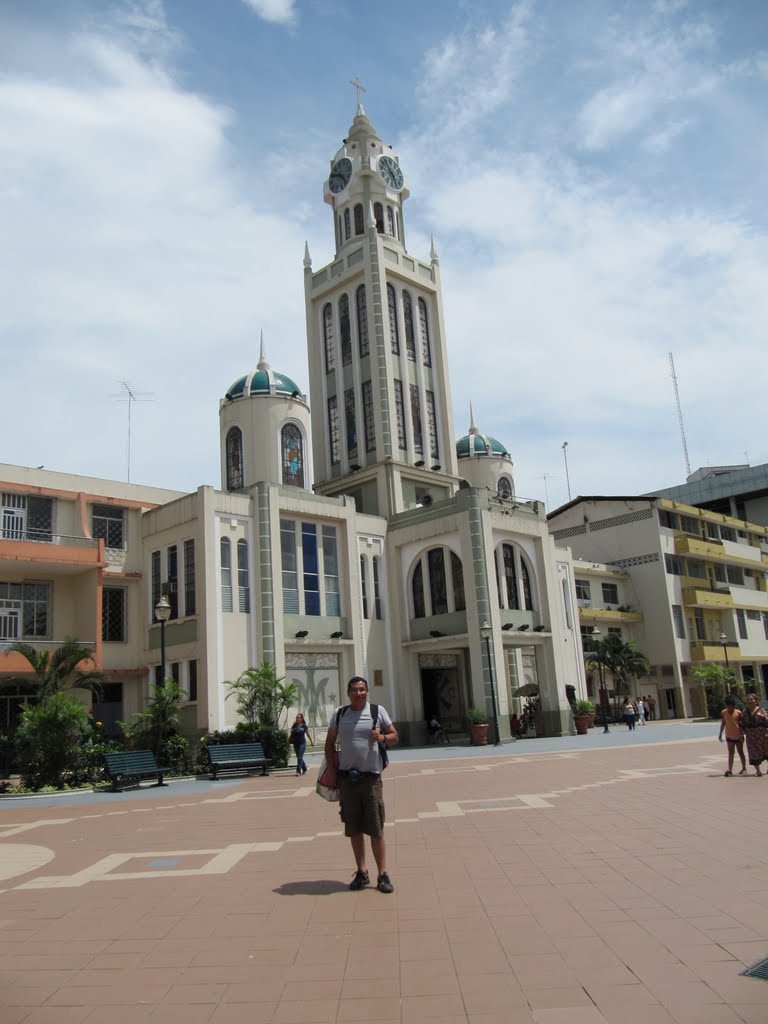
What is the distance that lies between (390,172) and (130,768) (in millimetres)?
31423

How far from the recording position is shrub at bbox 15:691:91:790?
18.3 m

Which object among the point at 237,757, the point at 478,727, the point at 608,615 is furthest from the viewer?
the point at 608,615

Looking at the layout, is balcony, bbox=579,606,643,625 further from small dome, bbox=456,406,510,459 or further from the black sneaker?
the black sneaker

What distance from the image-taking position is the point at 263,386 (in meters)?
34.6

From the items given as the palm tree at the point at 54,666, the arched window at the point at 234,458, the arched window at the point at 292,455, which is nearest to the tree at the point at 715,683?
the arched window at the point at 292,455

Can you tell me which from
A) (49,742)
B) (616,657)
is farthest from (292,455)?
(616,657)

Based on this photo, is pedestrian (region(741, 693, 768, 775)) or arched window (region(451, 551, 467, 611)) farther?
arched window (region(451, 551, 467, 611))

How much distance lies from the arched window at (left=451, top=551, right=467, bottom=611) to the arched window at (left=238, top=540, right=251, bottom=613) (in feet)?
25.9

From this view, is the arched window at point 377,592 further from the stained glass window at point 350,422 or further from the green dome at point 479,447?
the green dome at point 479,447

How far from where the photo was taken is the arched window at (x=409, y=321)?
3722 centimetres

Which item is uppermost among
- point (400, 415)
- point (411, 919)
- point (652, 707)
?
point (400, 415)

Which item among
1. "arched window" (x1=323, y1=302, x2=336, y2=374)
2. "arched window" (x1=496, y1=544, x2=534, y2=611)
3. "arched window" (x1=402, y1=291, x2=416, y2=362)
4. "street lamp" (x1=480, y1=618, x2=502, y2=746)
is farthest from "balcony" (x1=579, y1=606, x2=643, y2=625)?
"arched window" (x1=323, y1=302, x2=336, y2=374)

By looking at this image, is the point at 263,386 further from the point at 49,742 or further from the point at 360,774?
the point at 360,774

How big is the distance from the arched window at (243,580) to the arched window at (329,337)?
482 inches
